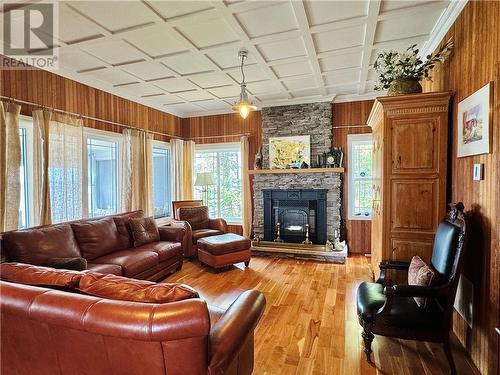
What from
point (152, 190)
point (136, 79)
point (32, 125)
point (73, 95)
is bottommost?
point (152, 190)

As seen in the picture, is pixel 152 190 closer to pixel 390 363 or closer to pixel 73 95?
pixel 73 95

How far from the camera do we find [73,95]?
3.87 m

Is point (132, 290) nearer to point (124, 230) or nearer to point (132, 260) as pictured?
point (132, 260)

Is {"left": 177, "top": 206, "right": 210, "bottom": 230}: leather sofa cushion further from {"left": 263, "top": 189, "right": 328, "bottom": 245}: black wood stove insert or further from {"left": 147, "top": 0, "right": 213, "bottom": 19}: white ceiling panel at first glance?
{"left": 147, "top": 0, "right": 213, "bottom": 19}: white ceiling panel

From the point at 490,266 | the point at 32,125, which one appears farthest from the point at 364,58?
the point at 32,125

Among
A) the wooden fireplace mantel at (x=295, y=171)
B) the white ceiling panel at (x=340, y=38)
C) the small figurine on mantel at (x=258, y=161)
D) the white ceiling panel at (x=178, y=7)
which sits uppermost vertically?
Result: the white ceiling panel at (x=340, y=38)

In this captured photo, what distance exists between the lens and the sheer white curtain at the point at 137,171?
4637mm

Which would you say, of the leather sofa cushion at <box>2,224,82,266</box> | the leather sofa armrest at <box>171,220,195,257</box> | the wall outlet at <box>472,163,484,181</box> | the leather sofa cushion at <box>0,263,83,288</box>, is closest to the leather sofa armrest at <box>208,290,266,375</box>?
the leather sofa cushion at <box>0,263,83,288</box>

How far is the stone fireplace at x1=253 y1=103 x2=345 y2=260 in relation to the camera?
524cm

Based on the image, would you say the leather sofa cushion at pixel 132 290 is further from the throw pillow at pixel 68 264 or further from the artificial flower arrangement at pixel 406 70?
the artificial flower arrangement at pixel 406 70

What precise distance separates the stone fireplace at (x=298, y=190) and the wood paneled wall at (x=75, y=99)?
7.73 feet

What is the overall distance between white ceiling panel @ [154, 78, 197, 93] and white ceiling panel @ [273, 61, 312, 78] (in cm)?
138

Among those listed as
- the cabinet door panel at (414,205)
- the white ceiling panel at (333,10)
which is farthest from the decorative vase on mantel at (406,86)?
the cabinet door panel at (414,205)

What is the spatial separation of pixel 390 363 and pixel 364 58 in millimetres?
3257
